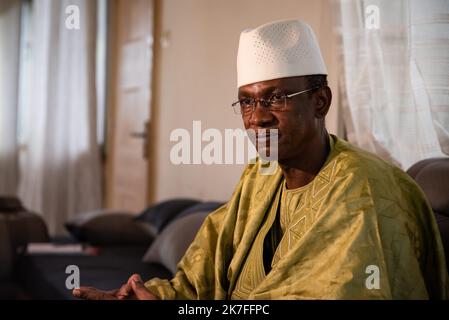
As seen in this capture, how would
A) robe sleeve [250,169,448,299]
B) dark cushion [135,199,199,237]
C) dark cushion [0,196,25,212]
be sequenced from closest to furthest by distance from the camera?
1. robe sleeve [250,169,448,299]
2. dark cushion [135,199,199,237]
3. dark cushion [0,196,25,212]

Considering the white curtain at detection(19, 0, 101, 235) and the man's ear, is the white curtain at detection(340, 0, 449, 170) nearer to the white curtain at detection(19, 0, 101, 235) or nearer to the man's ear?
the man's ear

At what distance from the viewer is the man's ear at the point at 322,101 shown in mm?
1204

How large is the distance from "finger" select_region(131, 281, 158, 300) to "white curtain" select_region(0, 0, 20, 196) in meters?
3.14

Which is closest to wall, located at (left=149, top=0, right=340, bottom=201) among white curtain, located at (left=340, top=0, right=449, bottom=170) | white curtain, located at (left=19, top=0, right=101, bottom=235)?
white curtain, located at (left=340, top=0, right=449, bottom=170)

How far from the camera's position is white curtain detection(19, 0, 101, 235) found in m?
3.92

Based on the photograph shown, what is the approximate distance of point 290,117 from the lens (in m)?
1.18

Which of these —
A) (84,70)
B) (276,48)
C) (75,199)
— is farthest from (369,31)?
(75,199)

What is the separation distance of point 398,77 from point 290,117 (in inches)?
19.7

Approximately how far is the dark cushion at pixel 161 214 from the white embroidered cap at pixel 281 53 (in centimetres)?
124

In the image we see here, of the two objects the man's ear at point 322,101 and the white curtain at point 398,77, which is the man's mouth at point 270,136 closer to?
the man's ear at point 322,101

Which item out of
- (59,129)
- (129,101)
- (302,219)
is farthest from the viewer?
(59,129)

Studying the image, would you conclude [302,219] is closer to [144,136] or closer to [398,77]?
[398,77]

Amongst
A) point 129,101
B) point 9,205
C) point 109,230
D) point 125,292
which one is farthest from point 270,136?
point 129,101

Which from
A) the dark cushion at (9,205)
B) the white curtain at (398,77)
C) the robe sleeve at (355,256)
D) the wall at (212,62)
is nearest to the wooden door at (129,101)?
the dark cushion at (9,205)
